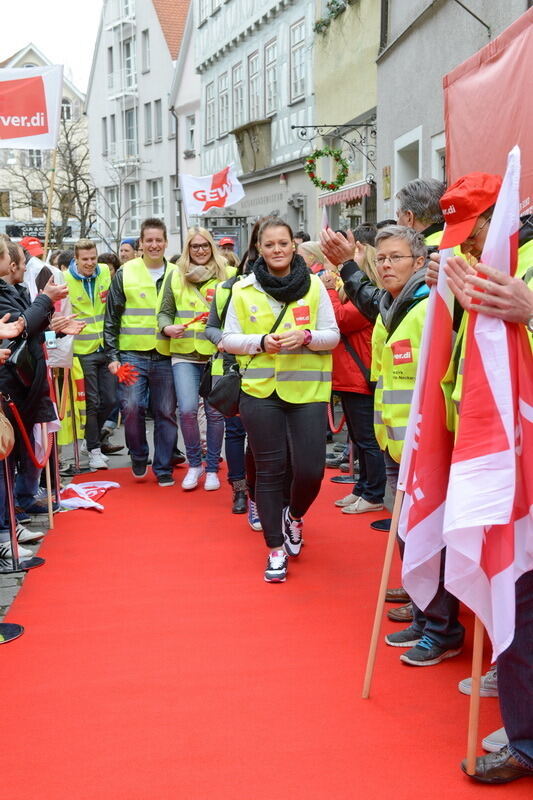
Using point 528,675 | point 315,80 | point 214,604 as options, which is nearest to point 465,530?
point 528,675

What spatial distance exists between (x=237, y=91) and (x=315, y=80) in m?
9.67

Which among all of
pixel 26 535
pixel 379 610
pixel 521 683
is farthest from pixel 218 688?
pixel 26 535

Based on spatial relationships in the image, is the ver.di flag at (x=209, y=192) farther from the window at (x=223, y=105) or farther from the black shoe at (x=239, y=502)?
the window at (x=223, y=105)

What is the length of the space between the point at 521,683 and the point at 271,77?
2310cm

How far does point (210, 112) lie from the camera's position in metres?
32.2

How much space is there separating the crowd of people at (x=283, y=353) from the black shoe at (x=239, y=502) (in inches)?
0.8

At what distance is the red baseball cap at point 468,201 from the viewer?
11.4 feet

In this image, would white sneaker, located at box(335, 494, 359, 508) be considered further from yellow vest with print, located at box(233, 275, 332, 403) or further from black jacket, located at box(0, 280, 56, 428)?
black jacket, located at box(0, 280, 56, 428)

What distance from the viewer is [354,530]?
6.79 m

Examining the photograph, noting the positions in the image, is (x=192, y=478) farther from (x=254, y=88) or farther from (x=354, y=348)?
(x=254, y=88)

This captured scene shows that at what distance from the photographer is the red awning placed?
16.5 metres

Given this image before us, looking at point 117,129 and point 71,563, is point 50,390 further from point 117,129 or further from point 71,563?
point 117,129

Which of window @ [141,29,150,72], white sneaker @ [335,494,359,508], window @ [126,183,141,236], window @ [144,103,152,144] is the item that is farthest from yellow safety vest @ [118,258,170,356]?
window @ [126,183,141,236]

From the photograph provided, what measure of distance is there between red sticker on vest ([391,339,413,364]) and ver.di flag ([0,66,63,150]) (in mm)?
5169
